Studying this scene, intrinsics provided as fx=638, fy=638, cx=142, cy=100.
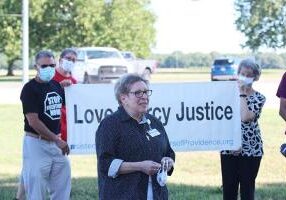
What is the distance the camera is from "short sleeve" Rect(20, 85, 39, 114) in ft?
21.0

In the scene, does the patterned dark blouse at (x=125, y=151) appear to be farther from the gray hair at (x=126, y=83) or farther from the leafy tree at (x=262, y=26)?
the leafy tree at (x=262, y=26)

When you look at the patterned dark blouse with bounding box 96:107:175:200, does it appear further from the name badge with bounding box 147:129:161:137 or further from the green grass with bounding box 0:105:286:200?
the green grass with bounding box 0:105:286:200

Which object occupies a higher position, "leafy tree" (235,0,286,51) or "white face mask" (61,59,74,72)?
"leafy tree" (235,0,286,51)

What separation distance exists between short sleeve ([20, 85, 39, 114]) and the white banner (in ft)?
3.39

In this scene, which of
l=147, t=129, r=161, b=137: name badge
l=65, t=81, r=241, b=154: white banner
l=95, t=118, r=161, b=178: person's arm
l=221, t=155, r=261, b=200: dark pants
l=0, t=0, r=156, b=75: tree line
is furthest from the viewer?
l=0, t=0, r=156, b=75: tree line

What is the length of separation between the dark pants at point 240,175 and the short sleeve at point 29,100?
2120mm

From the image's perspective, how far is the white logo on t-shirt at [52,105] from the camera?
6.54 metres

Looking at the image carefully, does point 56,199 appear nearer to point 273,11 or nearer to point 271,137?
point 271,137

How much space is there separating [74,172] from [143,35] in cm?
5619

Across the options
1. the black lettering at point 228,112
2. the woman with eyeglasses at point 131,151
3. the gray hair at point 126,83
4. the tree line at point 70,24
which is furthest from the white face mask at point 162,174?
the tree line at point 70,24

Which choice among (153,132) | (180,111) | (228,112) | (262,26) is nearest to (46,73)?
(180,111)

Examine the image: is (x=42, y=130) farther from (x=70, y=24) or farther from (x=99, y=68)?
(x=70, y=24)

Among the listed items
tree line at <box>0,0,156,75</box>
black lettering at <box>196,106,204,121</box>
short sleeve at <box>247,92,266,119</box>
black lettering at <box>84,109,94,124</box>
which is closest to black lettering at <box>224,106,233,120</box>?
black lettering at <box>196,106,204,121</box>

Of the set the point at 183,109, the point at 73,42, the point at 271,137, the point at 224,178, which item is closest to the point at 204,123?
the point at 183,109
